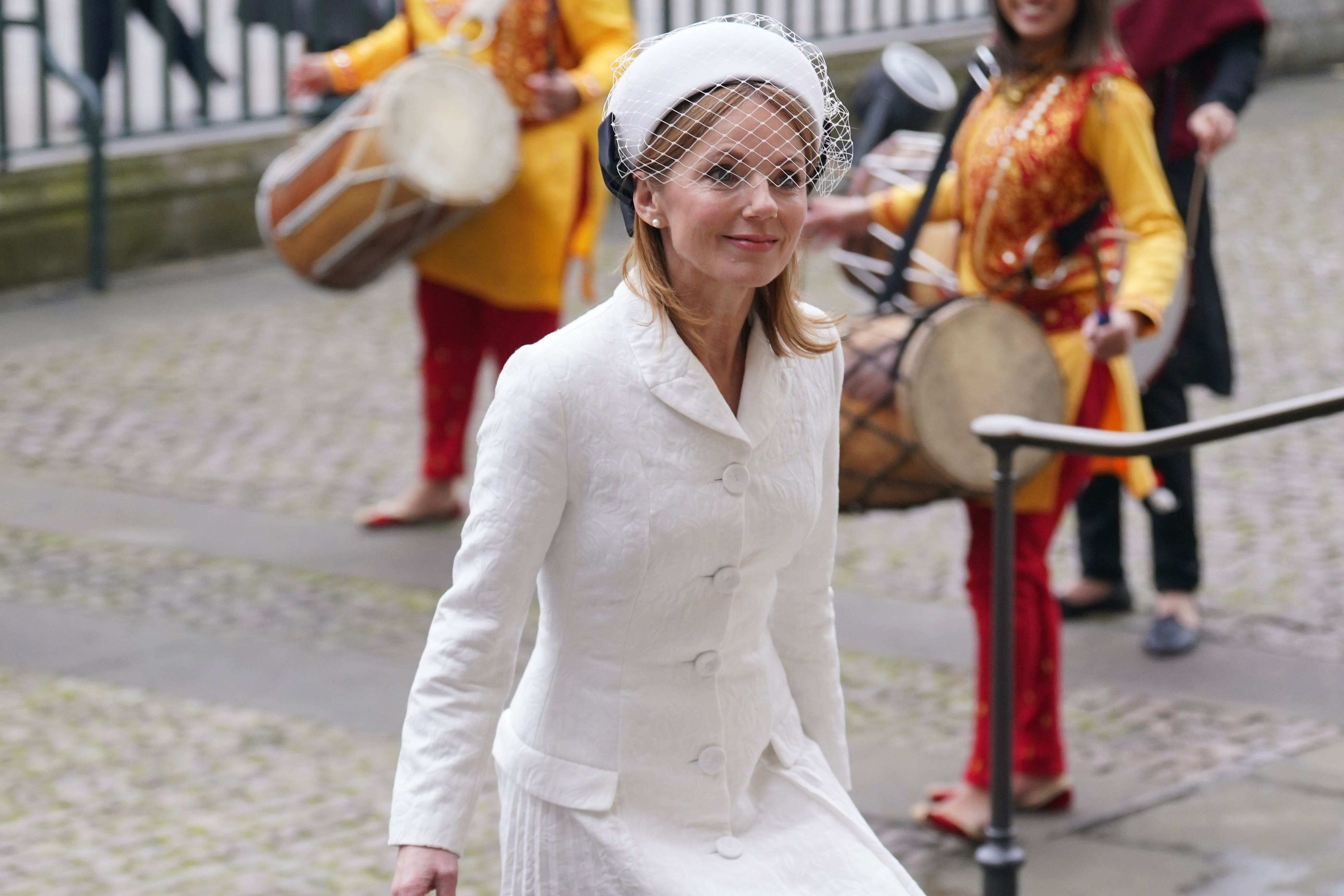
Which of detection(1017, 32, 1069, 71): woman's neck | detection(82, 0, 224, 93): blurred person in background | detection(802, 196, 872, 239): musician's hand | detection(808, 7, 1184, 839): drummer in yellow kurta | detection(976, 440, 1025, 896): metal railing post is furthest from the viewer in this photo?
detection(82, 0, 224, 93): blurred person in background

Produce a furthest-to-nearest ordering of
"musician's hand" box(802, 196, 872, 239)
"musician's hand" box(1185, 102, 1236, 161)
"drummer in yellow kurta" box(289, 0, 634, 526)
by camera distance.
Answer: "drummer in yellow kurta" box(289, 0, 634, 526) < "musician's hand" box(1185, 102, 1236, 161) < "musician's hand" box(802, 196, 872, 239)

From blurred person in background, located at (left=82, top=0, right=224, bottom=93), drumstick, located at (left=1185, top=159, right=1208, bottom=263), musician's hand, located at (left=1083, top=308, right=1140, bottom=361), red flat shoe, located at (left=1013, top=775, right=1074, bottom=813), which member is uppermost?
blurred person in background, located at (left=82, top=0, right=224, bottom=93)

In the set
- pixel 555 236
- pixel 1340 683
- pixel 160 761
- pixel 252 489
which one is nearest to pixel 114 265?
pixel 252 489

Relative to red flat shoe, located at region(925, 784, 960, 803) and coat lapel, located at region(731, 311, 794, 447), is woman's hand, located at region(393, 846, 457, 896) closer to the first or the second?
coat lapel, located at region(731, 311, 794, 447)

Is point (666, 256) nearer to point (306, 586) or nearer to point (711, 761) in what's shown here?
point (711, 761)

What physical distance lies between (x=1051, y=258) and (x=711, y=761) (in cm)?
225

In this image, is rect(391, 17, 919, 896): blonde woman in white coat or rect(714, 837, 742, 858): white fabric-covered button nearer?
rect(391, 17, 919, 896): blonde woman in white coat

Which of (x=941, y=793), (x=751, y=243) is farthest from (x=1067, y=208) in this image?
(x=751, y=243)

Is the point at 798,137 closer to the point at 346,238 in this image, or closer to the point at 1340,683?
the point at 1340,683

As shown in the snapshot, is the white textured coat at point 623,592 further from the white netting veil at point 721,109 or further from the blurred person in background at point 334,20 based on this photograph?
the blurred person in background at point 334,20

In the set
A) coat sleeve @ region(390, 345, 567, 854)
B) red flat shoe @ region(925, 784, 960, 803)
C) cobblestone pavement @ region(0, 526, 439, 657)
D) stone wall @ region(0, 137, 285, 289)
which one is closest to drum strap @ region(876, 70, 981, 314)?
red flat shoe @ region(925, 784, 960, 803)

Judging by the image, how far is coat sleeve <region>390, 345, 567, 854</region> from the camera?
242 cm

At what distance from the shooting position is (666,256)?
2521mm

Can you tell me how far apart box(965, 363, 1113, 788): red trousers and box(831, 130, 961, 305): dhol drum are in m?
0.47
